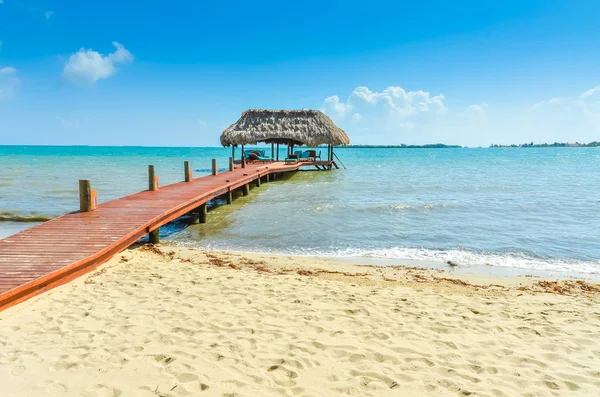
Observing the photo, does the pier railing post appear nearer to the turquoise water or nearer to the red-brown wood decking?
the red-brown wood decking

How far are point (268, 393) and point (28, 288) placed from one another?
3.32 meters

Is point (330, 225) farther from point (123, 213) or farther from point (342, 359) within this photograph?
point (342, 359)

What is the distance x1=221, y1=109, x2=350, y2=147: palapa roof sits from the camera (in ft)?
90.0

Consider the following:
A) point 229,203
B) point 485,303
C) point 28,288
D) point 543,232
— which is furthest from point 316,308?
point 229,203

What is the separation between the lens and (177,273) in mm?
6309

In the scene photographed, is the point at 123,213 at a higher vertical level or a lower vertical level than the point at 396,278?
higher

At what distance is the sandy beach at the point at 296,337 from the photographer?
3139 millimetres

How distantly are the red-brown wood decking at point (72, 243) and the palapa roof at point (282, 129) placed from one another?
17836 mm

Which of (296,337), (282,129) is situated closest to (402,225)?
(296,337)

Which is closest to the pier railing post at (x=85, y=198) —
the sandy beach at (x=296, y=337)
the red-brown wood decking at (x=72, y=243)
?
the red-brown wood decking at (x=72, y=243)

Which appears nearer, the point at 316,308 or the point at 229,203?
the point at 316,308

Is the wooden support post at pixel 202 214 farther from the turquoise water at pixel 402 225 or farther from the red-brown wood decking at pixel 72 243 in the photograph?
the red-brown wood decking at pixel 72 243

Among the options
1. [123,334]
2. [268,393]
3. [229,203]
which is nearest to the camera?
[268,393]

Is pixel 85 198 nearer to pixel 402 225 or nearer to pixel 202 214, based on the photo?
pixel 202 214
